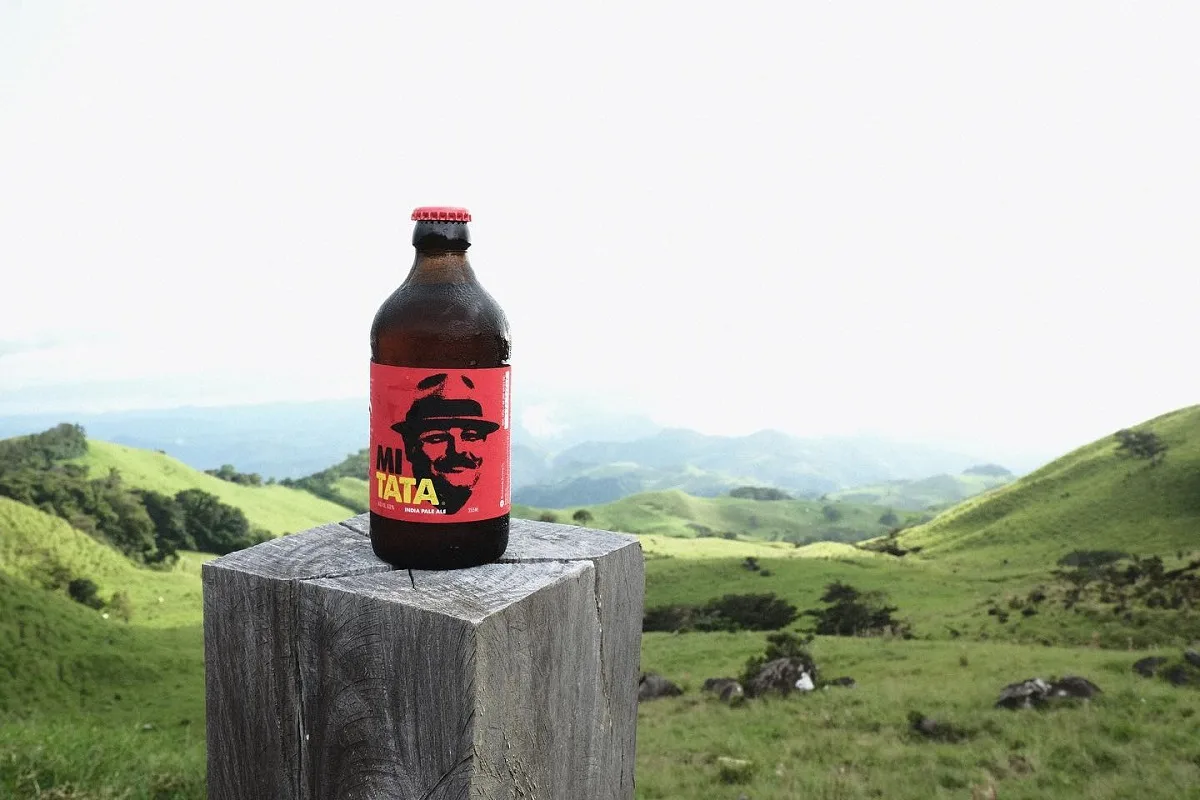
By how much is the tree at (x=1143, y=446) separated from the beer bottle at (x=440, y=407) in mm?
77551

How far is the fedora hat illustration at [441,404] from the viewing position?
2846 mm

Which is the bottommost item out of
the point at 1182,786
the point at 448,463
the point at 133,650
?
the point at 133,650

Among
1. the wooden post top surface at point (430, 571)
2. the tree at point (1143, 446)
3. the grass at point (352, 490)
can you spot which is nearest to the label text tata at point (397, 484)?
the wooden post top surface at point (430, 571)

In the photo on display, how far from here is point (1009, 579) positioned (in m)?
44.4

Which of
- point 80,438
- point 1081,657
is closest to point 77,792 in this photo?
point 1081,657

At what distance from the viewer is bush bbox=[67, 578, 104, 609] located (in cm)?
3503

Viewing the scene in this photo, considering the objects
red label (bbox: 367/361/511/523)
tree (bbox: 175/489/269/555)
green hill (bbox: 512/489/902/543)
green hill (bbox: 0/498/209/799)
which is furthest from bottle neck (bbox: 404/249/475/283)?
green hill (bbox: 512/489/902/543)

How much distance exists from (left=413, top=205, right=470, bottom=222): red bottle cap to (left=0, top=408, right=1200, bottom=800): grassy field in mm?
6112

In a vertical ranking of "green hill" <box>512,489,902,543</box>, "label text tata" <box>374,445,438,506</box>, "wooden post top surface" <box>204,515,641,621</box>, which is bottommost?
"green hill" <box>512,489,902,543</box>

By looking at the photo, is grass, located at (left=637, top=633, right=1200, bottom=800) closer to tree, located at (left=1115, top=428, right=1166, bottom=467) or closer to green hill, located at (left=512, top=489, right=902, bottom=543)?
tree, located at (left=1115, top=428, right=1166, bottom=467)

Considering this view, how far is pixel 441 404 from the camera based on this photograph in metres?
2.86

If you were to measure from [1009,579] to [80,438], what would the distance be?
76.0 meters

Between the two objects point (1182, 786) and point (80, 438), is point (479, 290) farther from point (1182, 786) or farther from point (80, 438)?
point (80, 438)

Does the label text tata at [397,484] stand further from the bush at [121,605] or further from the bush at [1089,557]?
the bush at [1089,557]
